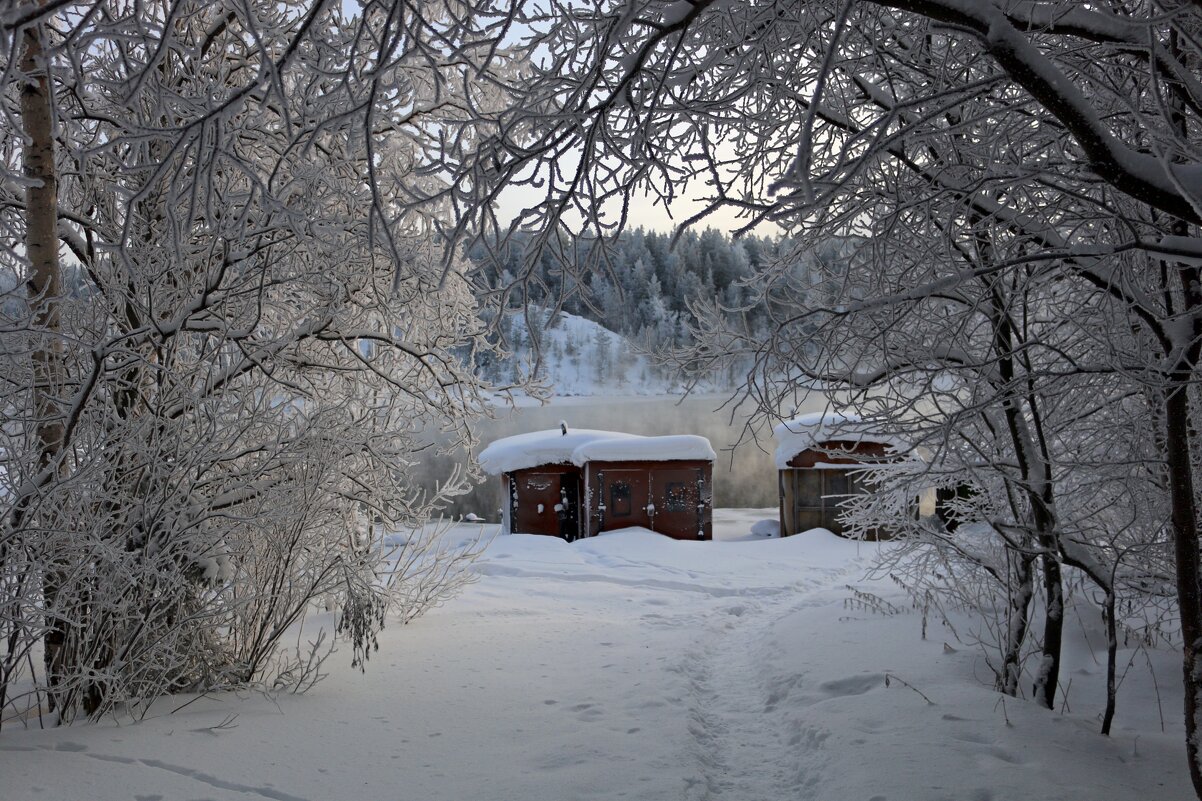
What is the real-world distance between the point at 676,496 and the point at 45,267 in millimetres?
13596

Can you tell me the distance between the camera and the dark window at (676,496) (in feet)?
55.5

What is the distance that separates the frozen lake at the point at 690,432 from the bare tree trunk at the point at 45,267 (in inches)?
134

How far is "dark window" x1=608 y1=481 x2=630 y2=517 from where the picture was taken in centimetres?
1669

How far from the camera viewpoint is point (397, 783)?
12.9 feet

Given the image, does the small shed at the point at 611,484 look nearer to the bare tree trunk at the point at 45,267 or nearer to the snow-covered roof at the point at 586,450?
the snow-covered roof at the point at 586,450

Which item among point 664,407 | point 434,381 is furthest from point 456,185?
point 664,407

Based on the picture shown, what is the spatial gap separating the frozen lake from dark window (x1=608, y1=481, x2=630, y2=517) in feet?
7.50

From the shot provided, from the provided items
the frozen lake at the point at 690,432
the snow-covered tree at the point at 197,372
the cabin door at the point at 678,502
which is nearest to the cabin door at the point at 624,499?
the cabin door at the point at 678,502

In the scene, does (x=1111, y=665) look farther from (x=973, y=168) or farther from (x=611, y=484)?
(x=611, y=484)

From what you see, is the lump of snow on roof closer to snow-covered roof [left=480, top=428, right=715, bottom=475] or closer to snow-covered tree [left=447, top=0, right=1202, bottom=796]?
snow-covered roof [left=480, top=428, right=715, bottom=475]

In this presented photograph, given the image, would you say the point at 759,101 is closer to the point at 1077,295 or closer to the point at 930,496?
the point at 1077,295

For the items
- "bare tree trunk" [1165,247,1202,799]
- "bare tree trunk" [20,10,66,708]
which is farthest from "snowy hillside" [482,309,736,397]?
"bare tree trunk" [1165,247,1202,799]

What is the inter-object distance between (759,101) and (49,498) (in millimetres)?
4367

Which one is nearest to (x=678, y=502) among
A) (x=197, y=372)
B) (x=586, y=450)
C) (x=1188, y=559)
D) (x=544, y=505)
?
(x=586, y=450)
